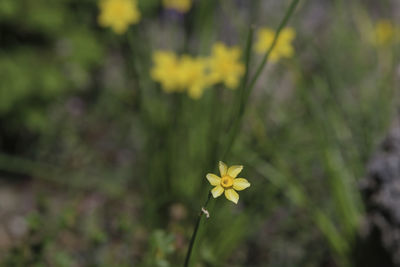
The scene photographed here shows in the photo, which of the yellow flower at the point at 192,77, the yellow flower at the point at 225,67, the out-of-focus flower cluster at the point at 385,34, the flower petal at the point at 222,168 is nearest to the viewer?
the flower petal at the point at 222,168

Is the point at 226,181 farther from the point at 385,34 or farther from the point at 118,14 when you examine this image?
the point at 385,34

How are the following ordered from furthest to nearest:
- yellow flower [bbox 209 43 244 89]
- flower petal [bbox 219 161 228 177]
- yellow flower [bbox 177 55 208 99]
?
yellow flower [bbox 177 55 208 99] < yellow flower [bbox 209 43 244 89] < flower petal [bbox 219 161 228 177]

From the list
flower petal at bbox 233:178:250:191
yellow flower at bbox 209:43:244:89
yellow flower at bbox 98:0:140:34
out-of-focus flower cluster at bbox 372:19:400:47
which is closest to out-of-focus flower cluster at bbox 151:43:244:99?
yellow flower at bbox 209:43:244:89

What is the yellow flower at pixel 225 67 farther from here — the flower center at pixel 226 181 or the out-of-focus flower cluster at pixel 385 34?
the out-of-focus flower cluster at pixel 385 34

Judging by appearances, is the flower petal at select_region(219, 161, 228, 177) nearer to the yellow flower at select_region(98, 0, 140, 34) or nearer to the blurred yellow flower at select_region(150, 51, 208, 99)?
the blurred yellow flower at select_region(150, 51, 208, 99)

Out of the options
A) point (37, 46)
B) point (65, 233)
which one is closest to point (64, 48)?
point (37, 46)

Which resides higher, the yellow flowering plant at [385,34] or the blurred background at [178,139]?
the yellow flowering plant at [385,34]

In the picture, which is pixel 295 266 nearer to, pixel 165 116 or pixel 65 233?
pixel 165 116

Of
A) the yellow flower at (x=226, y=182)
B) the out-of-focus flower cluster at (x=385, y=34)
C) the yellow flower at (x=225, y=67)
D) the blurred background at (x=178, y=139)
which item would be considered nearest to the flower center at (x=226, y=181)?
the yellow flower at (x=226, y=182)
